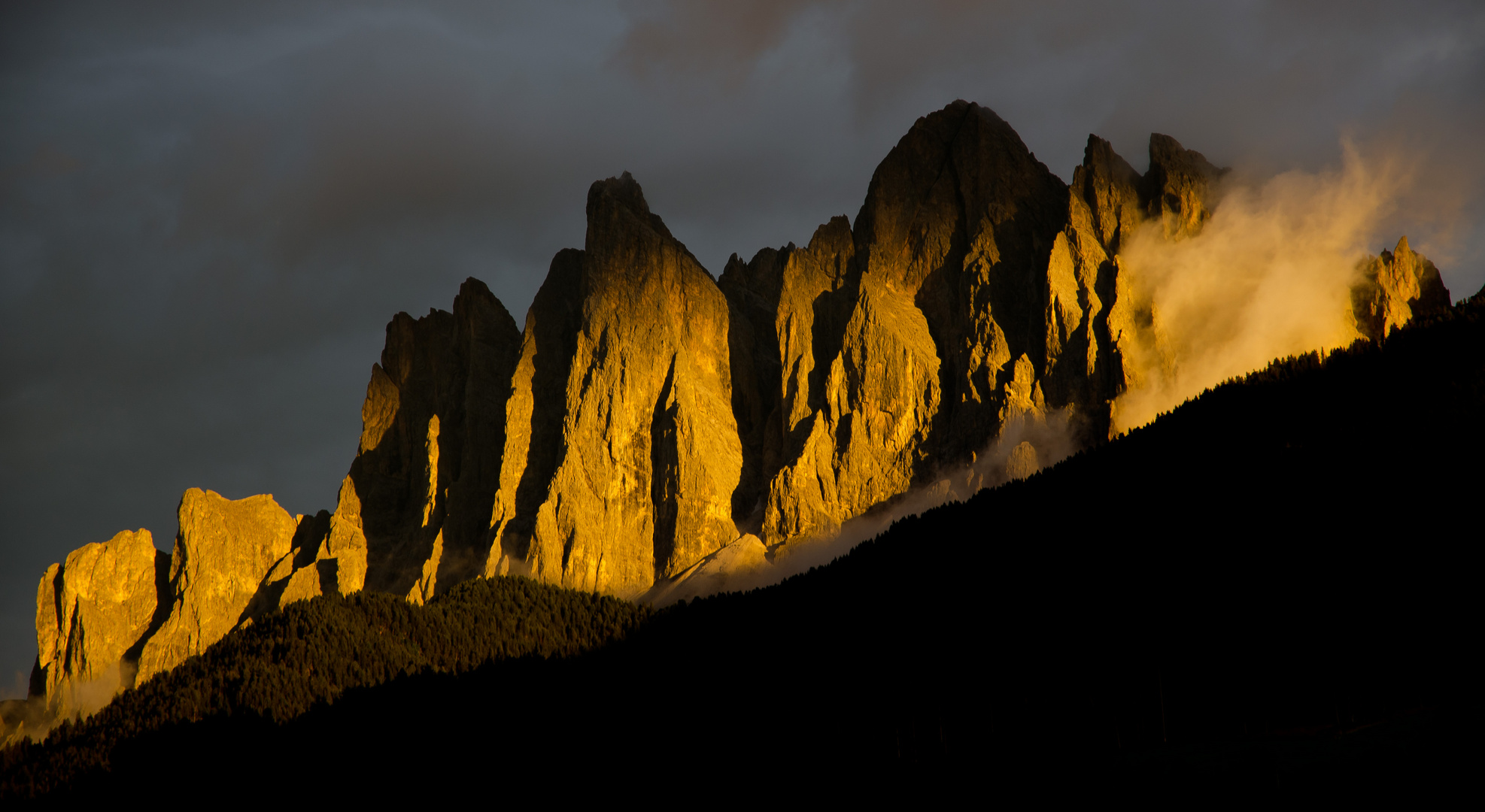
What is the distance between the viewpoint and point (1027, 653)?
8638 cm

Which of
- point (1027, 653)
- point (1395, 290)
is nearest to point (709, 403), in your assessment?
point (1395, 290)

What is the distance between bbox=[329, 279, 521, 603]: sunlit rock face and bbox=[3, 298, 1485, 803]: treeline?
154 feet

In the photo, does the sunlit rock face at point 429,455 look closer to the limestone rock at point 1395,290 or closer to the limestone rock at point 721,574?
the limestone rock at point 721,574

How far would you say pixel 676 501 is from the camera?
152 metres

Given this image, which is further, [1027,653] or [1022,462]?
[1022,462]

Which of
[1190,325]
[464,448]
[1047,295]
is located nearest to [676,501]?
[464,448]

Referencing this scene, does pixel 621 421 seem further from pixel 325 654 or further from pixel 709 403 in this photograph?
pixel 325 654

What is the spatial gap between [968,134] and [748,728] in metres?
98.2

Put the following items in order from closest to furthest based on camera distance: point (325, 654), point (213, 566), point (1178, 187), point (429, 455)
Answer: point (325, 654) → point (1178, 187) → point (429, 455) → point (213, 566)

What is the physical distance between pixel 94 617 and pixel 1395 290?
534 feet

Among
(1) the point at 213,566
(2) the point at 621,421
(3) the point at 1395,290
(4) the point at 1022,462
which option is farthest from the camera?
(1) the point at 213,566

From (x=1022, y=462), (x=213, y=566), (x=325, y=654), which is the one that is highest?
(x=213, y=566)

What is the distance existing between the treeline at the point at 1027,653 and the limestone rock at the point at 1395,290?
33471 millimetres

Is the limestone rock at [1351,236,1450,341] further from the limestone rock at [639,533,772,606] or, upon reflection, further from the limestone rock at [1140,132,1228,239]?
the limestone rock at [639,533,772,606]
